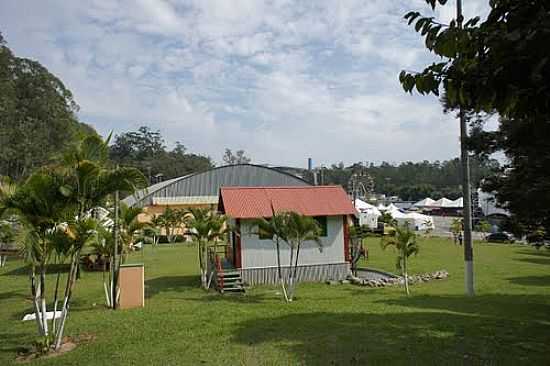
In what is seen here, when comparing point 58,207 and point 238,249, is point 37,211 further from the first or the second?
point 238,249

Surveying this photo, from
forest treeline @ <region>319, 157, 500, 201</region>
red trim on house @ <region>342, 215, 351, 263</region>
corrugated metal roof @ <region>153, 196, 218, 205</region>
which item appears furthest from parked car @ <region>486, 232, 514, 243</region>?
forest treeline @ <region>319, 157, 500, 201</region>

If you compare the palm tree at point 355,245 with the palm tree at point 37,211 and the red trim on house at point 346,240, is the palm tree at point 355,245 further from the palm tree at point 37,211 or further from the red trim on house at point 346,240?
the palm tree at point 37,211

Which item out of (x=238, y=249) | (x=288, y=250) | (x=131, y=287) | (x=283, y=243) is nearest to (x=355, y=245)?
(x=288, y=250)

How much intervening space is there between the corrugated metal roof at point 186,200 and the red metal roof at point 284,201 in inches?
983

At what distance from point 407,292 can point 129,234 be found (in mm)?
9477

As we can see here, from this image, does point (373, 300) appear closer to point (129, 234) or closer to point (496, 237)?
point (129, 234)

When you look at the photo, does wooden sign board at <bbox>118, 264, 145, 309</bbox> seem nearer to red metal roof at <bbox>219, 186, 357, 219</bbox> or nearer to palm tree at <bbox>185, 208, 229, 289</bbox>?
palm tree at <bbox>185, 208, 229, 289</bbox>

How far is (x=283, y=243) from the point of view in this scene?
57.7 feet

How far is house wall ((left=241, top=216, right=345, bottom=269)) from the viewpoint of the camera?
679 inches

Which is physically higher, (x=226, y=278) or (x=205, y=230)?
(x=205, y=230)

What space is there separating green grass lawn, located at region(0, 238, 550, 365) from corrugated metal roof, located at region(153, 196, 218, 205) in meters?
26.7

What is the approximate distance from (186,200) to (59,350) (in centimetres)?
3717

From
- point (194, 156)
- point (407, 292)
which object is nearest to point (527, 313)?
point (407, 292)

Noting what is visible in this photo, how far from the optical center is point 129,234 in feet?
44.3
